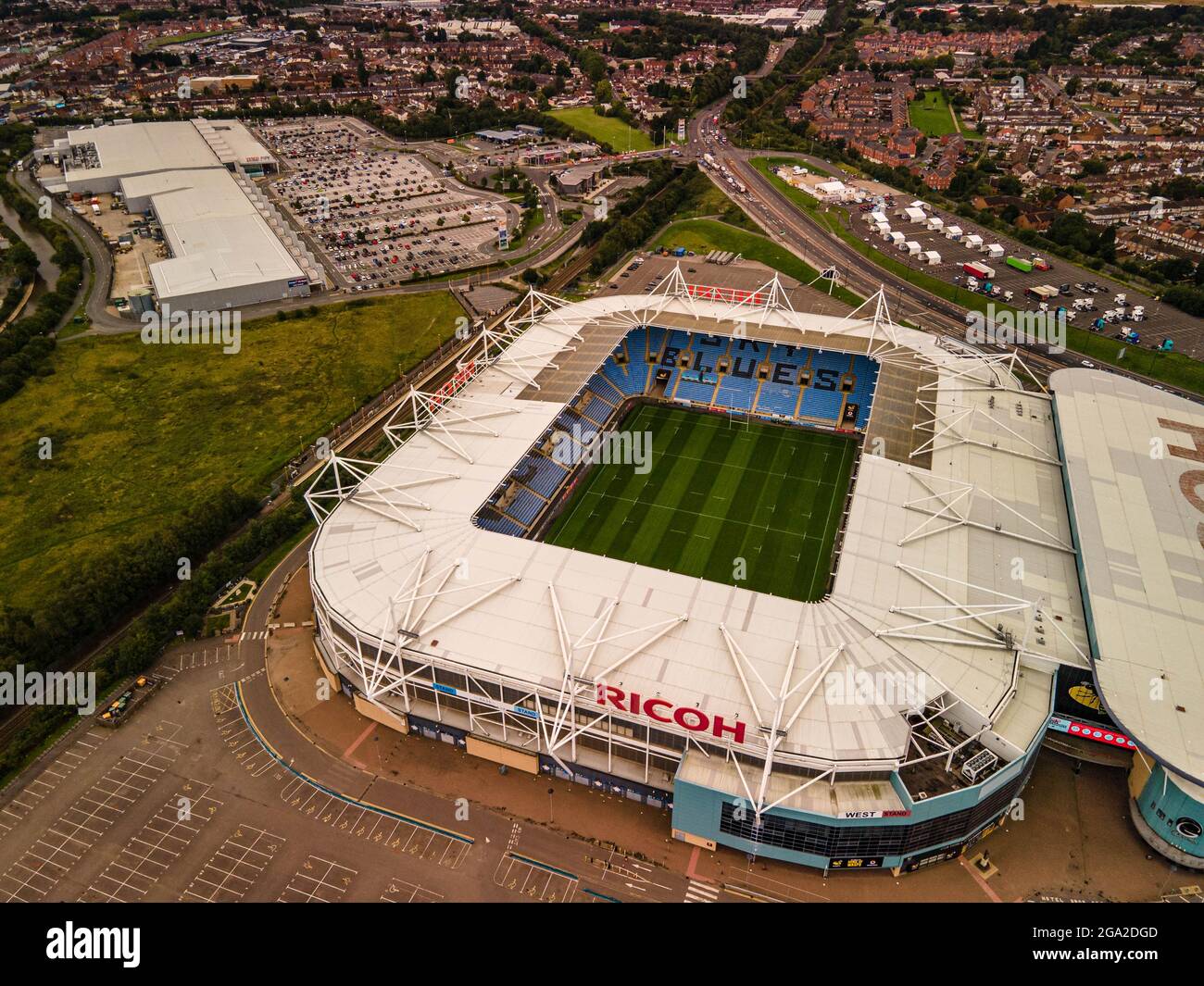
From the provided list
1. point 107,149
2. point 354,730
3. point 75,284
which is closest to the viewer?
point 354,730

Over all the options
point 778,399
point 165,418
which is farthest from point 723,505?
point 165,418

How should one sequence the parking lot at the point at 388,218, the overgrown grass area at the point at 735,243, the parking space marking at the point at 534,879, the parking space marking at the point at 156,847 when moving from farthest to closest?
the parking lot at the point at 388,218
the overgrown grass area at the point at 735,243
the parking space marking at the point at 156,847
the parking space marking at the point at 534,879

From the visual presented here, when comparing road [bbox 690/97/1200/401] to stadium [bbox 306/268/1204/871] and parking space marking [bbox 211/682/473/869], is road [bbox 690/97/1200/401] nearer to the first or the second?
stadium [bbox 306/268/1204/871]

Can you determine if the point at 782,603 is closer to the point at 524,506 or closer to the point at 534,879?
the point at 534,879

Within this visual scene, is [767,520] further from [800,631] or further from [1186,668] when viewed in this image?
[1186,668]

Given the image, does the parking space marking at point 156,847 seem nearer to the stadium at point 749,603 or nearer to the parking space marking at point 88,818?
the parking space marking at point 88,818

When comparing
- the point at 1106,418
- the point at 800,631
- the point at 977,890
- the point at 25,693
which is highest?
the point at 1106,418

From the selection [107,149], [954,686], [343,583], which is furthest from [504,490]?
[107,149]

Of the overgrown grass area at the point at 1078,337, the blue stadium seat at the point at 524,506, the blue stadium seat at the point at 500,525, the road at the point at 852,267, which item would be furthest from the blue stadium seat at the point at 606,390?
the overgrown grass area at the point at 1078,337
